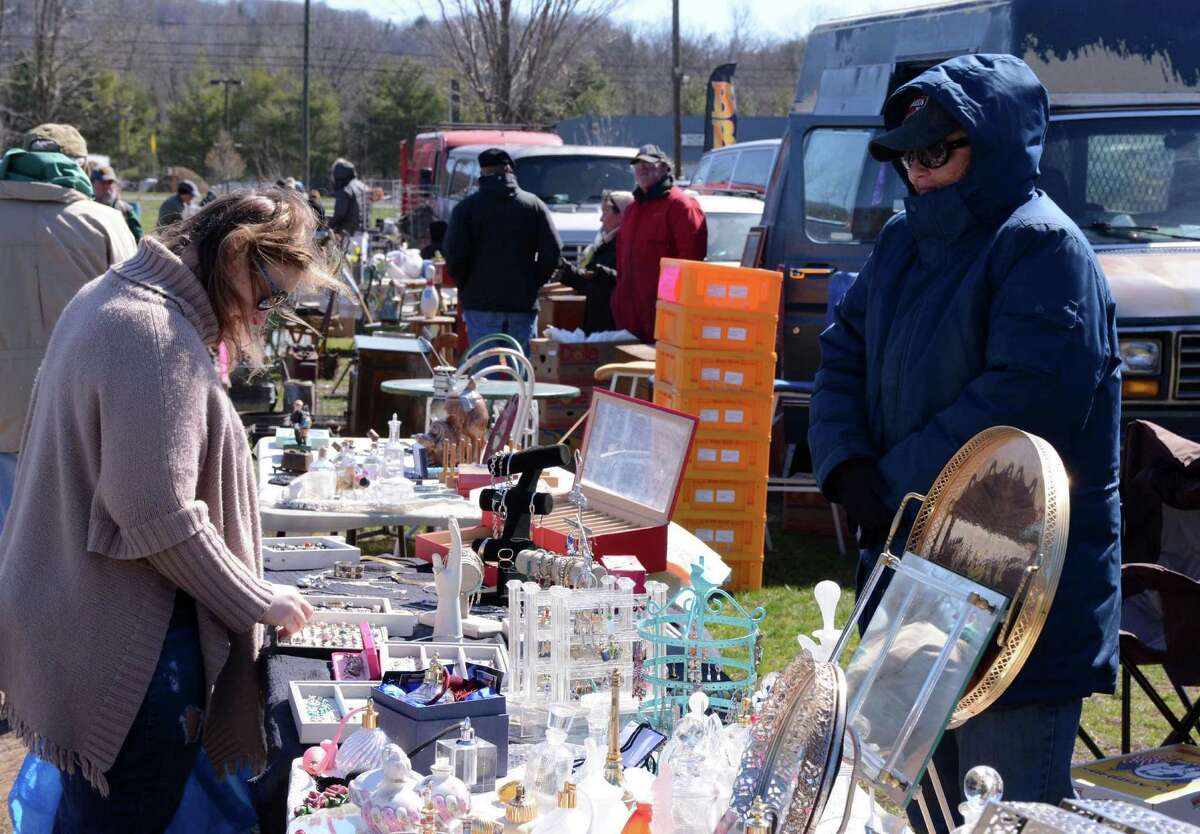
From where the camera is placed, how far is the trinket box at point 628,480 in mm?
3723

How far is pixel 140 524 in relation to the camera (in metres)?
2.52

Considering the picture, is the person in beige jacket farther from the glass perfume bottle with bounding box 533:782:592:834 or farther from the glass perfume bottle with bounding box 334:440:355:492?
the glass perfume bottle with bounding box 533:782:592:834

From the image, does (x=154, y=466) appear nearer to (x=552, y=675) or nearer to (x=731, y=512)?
(x=552, y=675)

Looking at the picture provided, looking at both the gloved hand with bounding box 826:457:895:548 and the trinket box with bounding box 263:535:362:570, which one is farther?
the trinket box with bounding box 263:535:362:570

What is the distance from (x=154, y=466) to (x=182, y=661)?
419 mm

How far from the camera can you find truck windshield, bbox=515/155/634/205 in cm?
1495

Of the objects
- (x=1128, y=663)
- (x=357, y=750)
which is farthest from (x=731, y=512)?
(x=357, y=750)

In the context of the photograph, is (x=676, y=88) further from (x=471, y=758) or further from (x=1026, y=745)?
(x=471, y=758)

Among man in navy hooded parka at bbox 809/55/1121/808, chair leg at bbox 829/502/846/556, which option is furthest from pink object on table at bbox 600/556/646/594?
chair leg at bbox 829/502/846/556

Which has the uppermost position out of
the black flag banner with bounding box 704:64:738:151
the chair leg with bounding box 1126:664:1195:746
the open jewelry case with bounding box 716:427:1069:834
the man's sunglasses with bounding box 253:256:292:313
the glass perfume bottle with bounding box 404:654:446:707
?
the black flag banner with bounding box 704:64:738:151

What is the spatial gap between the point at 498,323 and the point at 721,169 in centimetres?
528

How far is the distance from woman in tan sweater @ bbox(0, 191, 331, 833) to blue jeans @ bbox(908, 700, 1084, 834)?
1342mm

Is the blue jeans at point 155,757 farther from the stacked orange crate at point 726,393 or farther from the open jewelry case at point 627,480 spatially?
the stacked orange crate at point 726,393

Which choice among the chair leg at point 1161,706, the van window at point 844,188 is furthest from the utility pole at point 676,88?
the chair leg at point 1161,706
